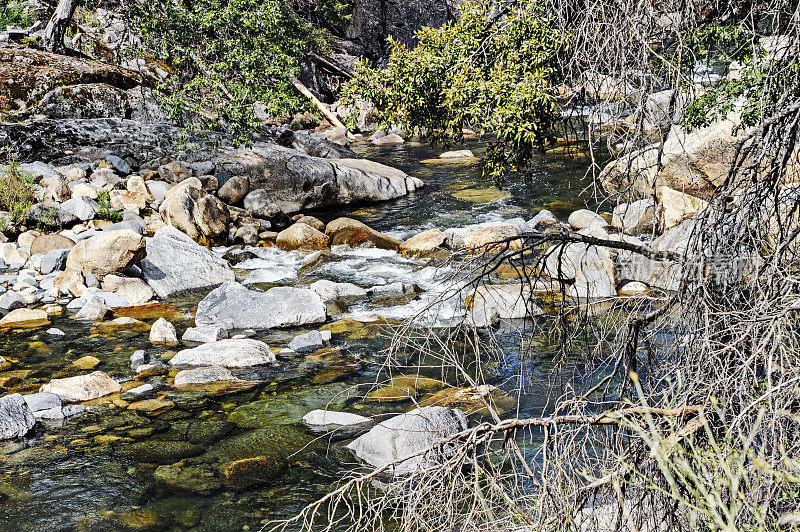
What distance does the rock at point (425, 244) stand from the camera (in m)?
13.0

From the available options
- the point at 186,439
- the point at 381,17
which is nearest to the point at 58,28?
the point at 186,439

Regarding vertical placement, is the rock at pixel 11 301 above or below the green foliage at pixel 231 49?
below

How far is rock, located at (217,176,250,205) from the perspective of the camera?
1584 centimetres

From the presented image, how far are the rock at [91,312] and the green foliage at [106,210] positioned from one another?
Answer: 12.5 ft

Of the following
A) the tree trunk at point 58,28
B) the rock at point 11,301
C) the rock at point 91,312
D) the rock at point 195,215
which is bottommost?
the rock at point 91,312

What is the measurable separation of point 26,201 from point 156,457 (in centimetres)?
835

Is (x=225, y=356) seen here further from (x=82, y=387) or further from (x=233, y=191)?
(x=233, y=191)

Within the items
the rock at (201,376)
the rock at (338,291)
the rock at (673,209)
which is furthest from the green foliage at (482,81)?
the rock at (673,209)

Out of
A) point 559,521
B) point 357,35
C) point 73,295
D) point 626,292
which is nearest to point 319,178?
point 73,295

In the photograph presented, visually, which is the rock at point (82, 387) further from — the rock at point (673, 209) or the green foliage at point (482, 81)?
the rock at point (673, 209)

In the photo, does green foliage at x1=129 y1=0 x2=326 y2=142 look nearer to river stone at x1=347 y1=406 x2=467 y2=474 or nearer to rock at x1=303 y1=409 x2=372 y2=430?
rock at x1=303 y1=409 x2=372 y2=430

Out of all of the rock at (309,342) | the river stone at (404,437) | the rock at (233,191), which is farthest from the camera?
the rock at (233,191)

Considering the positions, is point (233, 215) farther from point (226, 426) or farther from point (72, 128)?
point (226, 426)

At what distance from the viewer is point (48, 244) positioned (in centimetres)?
1148
